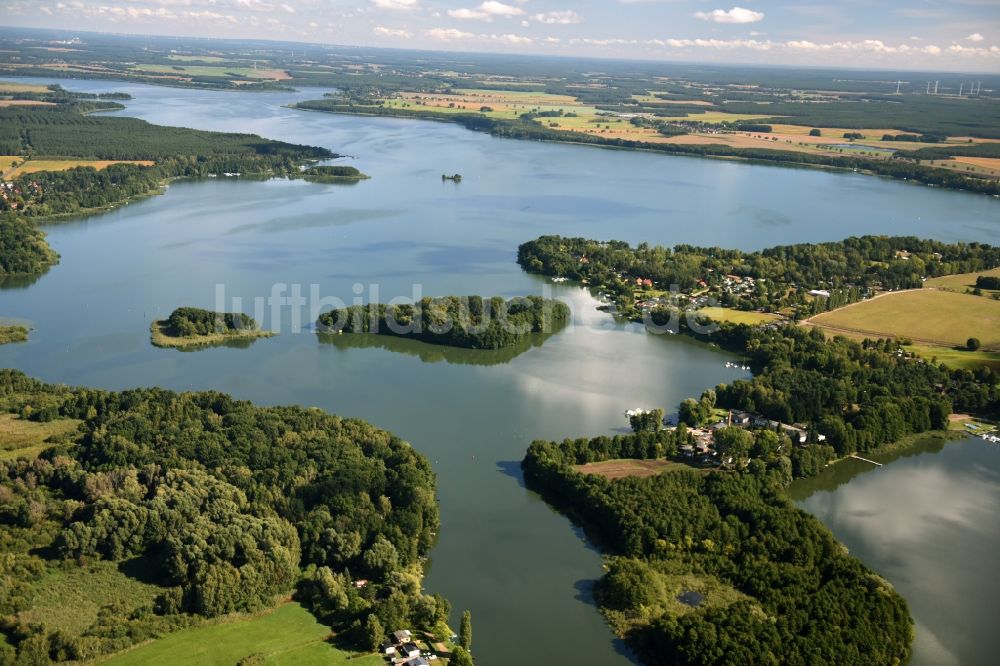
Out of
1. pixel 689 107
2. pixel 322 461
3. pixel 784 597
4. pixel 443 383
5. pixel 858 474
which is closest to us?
pixel 784 597

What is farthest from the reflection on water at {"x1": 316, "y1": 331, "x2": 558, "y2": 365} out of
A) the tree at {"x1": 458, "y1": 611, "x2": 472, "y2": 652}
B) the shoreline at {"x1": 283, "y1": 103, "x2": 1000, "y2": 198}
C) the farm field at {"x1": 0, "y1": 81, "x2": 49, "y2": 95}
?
the farm field at {"x1": 0, "y1": 81, "x2": 49, "y2": 95}

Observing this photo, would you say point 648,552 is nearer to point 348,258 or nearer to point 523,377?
point 523,377

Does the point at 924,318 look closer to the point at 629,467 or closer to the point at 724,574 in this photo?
the point at 629,467

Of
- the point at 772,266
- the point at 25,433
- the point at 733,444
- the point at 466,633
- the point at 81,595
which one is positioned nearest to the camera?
the point at 466,633

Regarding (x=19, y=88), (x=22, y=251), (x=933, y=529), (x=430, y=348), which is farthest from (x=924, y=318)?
(x=19, y=88)

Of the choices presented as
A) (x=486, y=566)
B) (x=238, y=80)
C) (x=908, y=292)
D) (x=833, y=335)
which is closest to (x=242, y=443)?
(x=486, y=566)

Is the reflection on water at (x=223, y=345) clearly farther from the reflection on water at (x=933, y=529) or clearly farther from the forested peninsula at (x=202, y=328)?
the reflection on water at (x=933, y=529)
